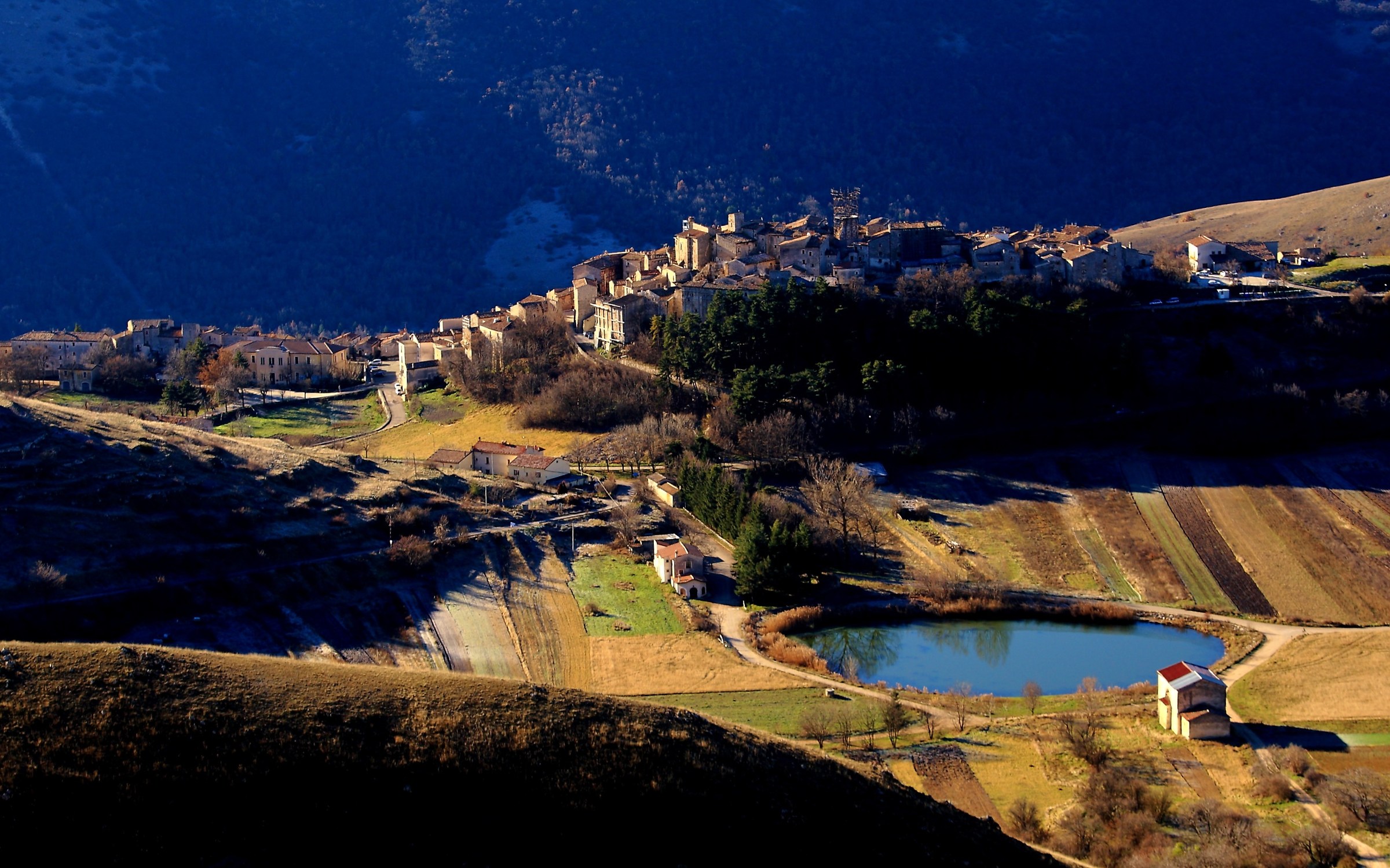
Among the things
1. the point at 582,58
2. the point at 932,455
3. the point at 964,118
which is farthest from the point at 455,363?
the point at 964,118

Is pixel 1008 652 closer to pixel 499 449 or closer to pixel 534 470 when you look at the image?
pixel 534 470

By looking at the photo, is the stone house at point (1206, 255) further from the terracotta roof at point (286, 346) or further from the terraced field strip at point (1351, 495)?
the terracotta roof at point (286, 346)

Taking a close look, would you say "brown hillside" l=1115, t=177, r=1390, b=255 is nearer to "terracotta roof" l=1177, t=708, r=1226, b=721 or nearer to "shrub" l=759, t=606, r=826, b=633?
"shrub" l=759, t=606, r=826, b=633

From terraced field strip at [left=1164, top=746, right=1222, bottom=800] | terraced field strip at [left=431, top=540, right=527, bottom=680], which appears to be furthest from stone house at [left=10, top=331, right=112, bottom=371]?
terraced field strip at [left=1164, top=746, right=1222, bottom=800]

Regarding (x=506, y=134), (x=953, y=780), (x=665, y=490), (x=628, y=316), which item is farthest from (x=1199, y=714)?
(x=506, y=134)

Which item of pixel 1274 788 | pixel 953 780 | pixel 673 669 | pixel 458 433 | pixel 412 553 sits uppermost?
pixel 458 433

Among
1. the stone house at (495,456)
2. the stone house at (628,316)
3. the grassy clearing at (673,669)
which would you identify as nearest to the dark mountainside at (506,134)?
the stone house at (628,316)
